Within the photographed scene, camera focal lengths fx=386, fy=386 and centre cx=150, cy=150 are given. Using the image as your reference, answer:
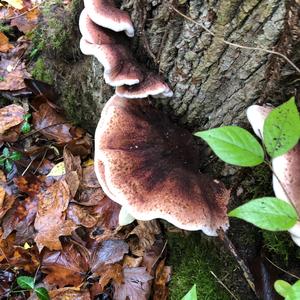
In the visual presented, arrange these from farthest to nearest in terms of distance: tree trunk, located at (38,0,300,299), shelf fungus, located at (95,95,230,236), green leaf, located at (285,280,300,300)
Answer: shelf fungus, located at (95,95,230,236)
tree trunk, located at (38,0,300,299)
green leaf, located at (285,280,300,300)

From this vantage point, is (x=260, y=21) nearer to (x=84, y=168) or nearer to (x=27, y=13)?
(x=84, y=168)

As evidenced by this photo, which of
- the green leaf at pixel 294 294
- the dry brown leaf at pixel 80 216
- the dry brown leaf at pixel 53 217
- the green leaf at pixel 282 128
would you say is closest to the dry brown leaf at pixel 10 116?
the dry brown leaf at pixel 53 217

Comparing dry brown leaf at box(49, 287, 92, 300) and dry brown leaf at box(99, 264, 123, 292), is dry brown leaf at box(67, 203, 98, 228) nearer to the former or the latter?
dry brown leaf at box(99, 264, 123, 292)

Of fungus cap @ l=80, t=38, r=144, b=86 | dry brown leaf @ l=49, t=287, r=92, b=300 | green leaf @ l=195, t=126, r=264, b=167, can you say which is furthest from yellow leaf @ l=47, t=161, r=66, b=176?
green leaf @ l=195, t=126, r=264, b=167

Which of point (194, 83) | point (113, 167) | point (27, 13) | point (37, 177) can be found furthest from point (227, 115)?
point (27, 13)

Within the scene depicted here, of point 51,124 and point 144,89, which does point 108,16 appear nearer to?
point 144,89

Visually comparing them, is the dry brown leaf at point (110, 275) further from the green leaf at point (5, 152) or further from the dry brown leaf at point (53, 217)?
the green leaf at point (5, 152)

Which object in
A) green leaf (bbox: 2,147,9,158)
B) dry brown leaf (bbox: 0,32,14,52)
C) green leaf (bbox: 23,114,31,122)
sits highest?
dry brown leaf (bbox: 0,32,14,52)
